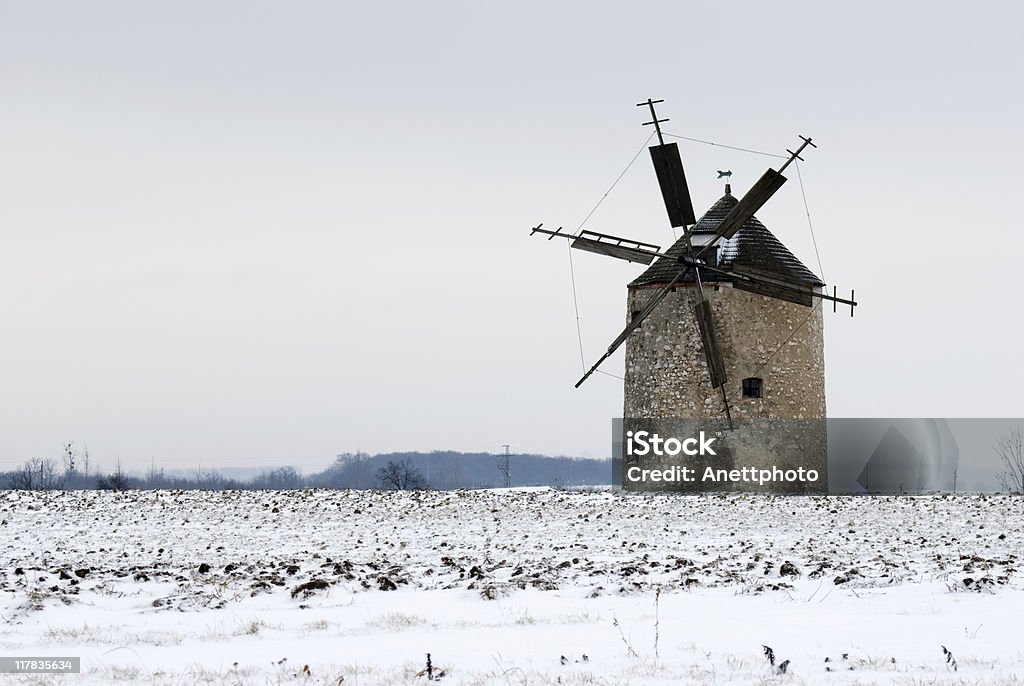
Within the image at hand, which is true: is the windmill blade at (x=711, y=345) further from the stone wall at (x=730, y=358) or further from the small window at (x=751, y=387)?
the small window at (x=751, y=387)

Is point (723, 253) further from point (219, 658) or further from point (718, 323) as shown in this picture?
point (219, 658)

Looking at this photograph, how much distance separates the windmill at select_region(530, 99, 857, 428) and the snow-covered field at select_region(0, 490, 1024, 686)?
8323 mm

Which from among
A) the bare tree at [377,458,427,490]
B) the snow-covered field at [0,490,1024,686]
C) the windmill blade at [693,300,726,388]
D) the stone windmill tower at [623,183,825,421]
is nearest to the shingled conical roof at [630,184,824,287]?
the stone windmill tower at [623,183,825,421]

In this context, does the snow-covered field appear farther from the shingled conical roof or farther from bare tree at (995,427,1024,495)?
bare tree at (995,427,1024,495)

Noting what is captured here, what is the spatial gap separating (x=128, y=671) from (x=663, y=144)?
24476 millimetres

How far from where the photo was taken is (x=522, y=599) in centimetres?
1184

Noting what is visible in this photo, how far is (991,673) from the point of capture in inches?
304

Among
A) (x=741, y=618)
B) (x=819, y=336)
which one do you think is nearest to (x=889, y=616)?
(x=741, y=618)

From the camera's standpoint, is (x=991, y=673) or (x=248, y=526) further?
(x=248, y=526)

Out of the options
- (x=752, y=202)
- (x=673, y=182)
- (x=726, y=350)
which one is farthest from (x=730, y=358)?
(x=673, y=182)

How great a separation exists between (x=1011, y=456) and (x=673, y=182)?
26.3 metres

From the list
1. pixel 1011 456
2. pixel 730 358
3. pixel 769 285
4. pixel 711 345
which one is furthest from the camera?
pixel 1011 456

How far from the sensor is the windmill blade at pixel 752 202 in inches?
1175

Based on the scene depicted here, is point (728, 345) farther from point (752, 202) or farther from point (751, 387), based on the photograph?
point (752, 202)
